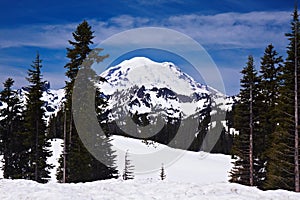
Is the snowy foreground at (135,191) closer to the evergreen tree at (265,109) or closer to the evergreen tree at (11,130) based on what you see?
the evergreen tree at (265,109)

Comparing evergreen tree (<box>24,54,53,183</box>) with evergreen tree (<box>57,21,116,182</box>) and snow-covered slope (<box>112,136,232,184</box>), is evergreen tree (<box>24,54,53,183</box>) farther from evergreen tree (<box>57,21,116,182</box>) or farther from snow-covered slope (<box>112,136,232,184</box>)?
snow-covered slope (<box>112,136,232,184</box>)

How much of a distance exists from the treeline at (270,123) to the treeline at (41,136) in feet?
40.6

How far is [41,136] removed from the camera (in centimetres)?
3225

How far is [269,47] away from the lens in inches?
1228

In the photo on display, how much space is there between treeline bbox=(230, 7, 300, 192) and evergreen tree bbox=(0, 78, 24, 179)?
69.4 feet

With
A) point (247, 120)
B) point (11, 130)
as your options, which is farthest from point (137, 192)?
point (11, 130)

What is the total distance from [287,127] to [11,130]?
25919 mm

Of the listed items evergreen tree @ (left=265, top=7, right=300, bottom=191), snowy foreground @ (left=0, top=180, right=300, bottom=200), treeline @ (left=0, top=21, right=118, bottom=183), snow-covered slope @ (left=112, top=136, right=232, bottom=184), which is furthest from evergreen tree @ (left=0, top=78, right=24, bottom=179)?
snow-covered slope @ (left=112, top=136, right=232, bottom=184)

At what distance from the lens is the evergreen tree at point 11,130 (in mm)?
34312

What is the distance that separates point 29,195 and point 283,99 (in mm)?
17933

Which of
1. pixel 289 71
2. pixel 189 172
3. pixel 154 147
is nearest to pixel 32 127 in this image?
pixel 289 71

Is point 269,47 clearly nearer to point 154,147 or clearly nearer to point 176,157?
point 176,157

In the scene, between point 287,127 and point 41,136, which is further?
point 41,136

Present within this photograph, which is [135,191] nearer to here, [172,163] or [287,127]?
[287,127]
